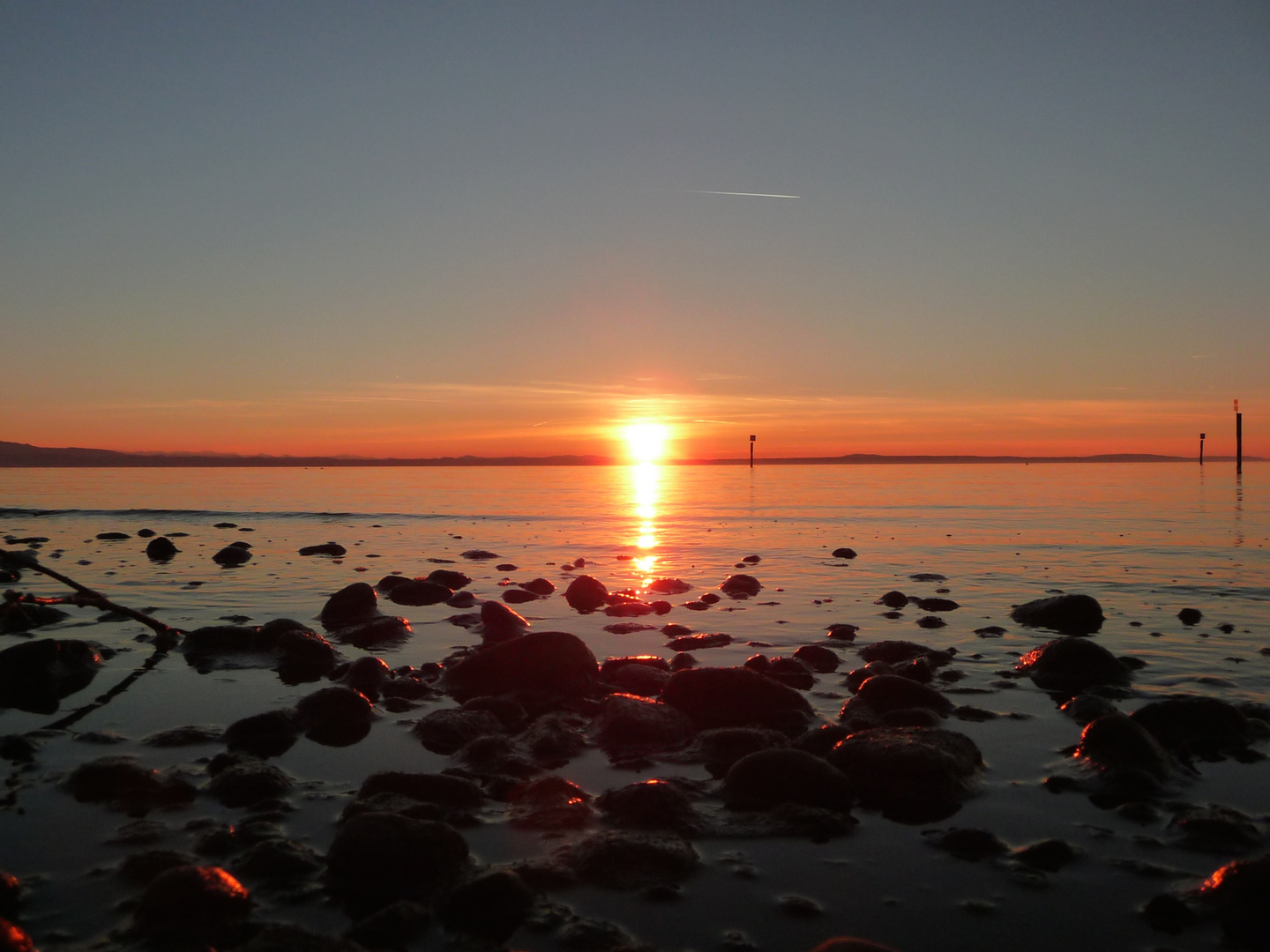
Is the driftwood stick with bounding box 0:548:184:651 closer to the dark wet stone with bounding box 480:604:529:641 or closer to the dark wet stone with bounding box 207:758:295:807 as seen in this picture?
the dark wet stone with bounding box 207:758:295:807

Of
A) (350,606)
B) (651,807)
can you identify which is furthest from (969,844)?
(350,606)

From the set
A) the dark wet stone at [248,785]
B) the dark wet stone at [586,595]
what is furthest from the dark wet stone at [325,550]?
the dark wet stone at [248,785]

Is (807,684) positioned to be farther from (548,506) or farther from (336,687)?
(548,506)

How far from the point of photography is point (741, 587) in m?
19.3

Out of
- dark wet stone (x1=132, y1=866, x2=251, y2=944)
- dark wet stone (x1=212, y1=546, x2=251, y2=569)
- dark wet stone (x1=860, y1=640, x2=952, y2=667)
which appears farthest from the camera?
dark wet stone (x1=212, y1=546, x2=251, y2=569)

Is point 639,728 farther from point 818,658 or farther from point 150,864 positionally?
point 150,864

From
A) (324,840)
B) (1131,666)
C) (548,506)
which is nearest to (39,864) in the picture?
(324,840)

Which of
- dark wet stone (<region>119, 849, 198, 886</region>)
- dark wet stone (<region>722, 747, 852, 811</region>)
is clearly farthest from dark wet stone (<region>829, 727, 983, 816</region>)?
dark wet stone (<region>119, 849, 198, 886</region>)

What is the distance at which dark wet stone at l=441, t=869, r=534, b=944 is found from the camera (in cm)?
504

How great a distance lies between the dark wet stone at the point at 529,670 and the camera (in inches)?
423

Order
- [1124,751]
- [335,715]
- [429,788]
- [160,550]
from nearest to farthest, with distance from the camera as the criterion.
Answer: [429,788]
[1124,751]
[335,715]
[160,550]

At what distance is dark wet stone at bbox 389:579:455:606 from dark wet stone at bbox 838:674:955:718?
10.7 meters

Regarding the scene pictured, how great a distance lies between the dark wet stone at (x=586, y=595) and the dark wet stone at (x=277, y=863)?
11337 mm

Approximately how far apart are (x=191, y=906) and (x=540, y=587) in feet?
47.7
